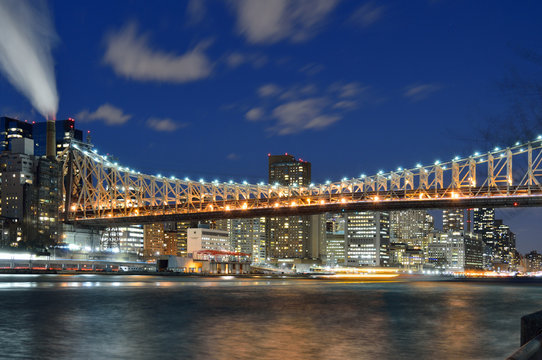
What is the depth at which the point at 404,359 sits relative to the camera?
1742 centimetres

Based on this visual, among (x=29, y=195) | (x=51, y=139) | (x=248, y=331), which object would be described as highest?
(x=51, y=139)

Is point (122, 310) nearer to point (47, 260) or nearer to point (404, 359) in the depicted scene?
point (404, 359)

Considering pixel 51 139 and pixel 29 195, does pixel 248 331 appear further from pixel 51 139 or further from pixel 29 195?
pixel 51 139

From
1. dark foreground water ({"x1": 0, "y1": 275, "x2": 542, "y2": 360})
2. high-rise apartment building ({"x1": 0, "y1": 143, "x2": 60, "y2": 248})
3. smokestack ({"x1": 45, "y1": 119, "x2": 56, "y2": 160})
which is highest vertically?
smokestack ({"x1": 45, "y1": 119, "x2": 56, "y2": 160})

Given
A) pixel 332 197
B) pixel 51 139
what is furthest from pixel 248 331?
pixel 51 139

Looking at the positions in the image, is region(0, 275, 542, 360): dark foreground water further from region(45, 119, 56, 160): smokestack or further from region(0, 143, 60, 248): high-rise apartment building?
region(0, 143, 60, 248): high-rise apartment building

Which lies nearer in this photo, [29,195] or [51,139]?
[29,195]

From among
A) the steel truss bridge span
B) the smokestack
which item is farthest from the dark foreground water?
the smokestack

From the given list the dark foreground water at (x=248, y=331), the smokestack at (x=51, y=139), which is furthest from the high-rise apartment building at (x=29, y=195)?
the dark foreground water at (x=248, y=331)

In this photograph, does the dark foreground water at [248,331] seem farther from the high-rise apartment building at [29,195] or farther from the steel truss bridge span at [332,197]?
the high-rise apartment building at [29,195]

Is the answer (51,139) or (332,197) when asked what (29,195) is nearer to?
(51,139)

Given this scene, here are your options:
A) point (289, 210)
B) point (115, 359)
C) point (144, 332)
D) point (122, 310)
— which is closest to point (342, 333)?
point (144, 332)

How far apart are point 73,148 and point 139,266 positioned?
31914mm

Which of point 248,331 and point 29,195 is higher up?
point 29,195
